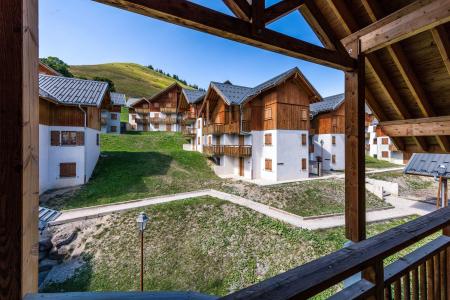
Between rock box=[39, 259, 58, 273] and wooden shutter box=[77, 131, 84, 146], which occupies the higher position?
wooden shutter box=[77, 131, 84, 146]

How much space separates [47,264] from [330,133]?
24.2 m

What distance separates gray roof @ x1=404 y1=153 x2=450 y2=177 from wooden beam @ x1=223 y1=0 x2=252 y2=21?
49.3ft

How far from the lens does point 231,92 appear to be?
1984 centimetres

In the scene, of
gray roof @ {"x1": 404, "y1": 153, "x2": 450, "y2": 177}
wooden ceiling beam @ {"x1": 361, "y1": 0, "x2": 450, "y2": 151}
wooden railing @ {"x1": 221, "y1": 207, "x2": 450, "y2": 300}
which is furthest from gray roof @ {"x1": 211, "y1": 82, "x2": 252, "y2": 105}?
wooden railing @ {"x1": 221, "y1": 207, "x2": 450, "y2": 300}

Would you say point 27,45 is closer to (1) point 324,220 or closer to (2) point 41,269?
(2) point 41,269

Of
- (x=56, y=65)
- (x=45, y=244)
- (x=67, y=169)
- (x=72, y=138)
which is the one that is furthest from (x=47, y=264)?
(x=56, y=65)

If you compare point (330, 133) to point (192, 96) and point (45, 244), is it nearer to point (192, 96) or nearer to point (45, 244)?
point (192, 96)

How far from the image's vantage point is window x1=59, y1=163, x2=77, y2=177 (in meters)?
14.1

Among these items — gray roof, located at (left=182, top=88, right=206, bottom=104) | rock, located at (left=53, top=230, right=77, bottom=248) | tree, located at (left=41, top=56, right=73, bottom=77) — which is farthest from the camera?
tree, located at (left=41, top=56, right=73, bottom=77)

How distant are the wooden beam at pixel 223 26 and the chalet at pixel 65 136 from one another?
14.6 meters

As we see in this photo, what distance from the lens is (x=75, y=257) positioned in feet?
27.1
